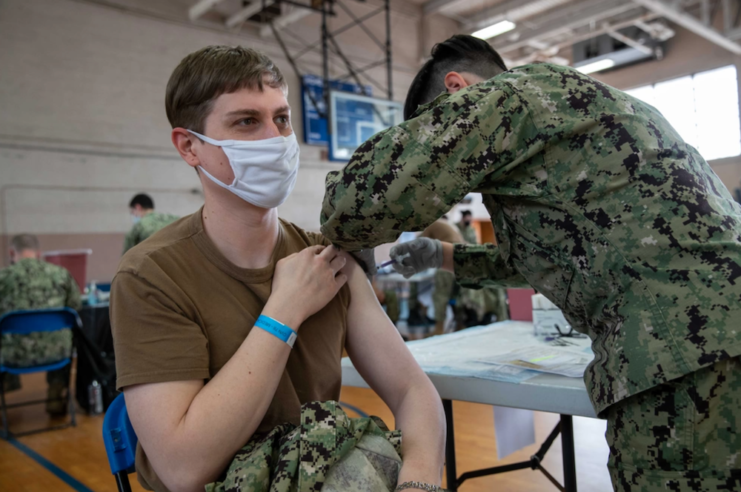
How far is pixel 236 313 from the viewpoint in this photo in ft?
3.42

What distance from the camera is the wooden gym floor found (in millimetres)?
2482

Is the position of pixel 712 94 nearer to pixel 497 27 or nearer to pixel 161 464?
pixel 497 27

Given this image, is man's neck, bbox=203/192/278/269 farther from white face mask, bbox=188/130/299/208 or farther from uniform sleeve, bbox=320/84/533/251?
uniform sleeve, bbox=320/84/533/251

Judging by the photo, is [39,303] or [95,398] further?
[39,303]

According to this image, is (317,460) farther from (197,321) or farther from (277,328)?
(197,321)

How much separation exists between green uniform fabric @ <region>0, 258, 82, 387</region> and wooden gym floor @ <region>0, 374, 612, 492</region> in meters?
0.49

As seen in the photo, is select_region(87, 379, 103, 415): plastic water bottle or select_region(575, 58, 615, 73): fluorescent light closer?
select_region(87, 379, 103, 415): plastic water bottle

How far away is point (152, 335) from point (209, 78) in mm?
508

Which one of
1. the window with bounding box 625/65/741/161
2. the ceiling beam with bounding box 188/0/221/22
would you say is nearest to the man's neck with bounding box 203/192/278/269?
the ceiling beam with bounding box 188/0/221/22

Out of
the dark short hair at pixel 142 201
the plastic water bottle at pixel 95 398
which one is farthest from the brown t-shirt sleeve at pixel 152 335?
the dark short hair at pixel 142 201

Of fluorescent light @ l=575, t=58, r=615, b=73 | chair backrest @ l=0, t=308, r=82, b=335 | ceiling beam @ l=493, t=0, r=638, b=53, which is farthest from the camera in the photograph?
fluorescent light @ l=575, t=58, r=615, b=73

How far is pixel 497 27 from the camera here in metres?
7.89

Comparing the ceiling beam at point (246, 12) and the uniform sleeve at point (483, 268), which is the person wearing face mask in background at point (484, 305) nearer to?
the ceiling beam at point (246, 12)

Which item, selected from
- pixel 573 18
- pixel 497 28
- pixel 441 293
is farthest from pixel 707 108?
pixel 441 293
